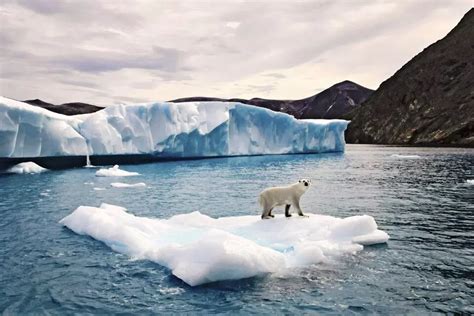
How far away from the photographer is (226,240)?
8875 millimetres

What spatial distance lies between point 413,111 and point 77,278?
385ft

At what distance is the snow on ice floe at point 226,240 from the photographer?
8523mm

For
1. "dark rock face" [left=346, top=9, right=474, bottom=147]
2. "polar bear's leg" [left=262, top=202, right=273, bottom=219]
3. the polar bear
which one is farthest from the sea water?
"dark rock face" [left=346, top=9, right=474, bottom=147]

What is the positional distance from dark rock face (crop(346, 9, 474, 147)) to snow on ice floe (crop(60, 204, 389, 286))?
85239 millimetres

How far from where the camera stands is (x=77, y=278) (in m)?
8.90

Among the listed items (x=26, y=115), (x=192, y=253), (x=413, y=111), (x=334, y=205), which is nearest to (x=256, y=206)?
(x=334, y=205)

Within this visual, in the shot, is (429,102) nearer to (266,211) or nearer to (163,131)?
(163,131)

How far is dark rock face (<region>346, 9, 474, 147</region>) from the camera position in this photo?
96.6 m

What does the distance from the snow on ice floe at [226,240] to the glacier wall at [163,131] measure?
24025mm

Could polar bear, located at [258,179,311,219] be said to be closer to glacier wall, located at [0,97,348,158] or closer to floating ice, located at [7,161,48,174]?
glacier wall, located at [0,97,348,158]

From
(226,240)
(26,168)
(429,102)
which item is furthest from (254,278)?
(429,102)

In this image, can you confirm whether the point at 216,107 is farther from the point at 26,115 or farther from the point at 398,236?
the point at 398,236

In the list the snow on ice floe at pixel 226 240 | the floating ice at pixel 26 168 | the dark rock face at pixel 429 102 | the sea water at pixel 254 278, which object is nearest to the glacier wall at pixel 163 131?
the floating ice at pixel 26 168

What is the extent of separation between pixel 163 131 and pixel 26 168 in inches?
521
